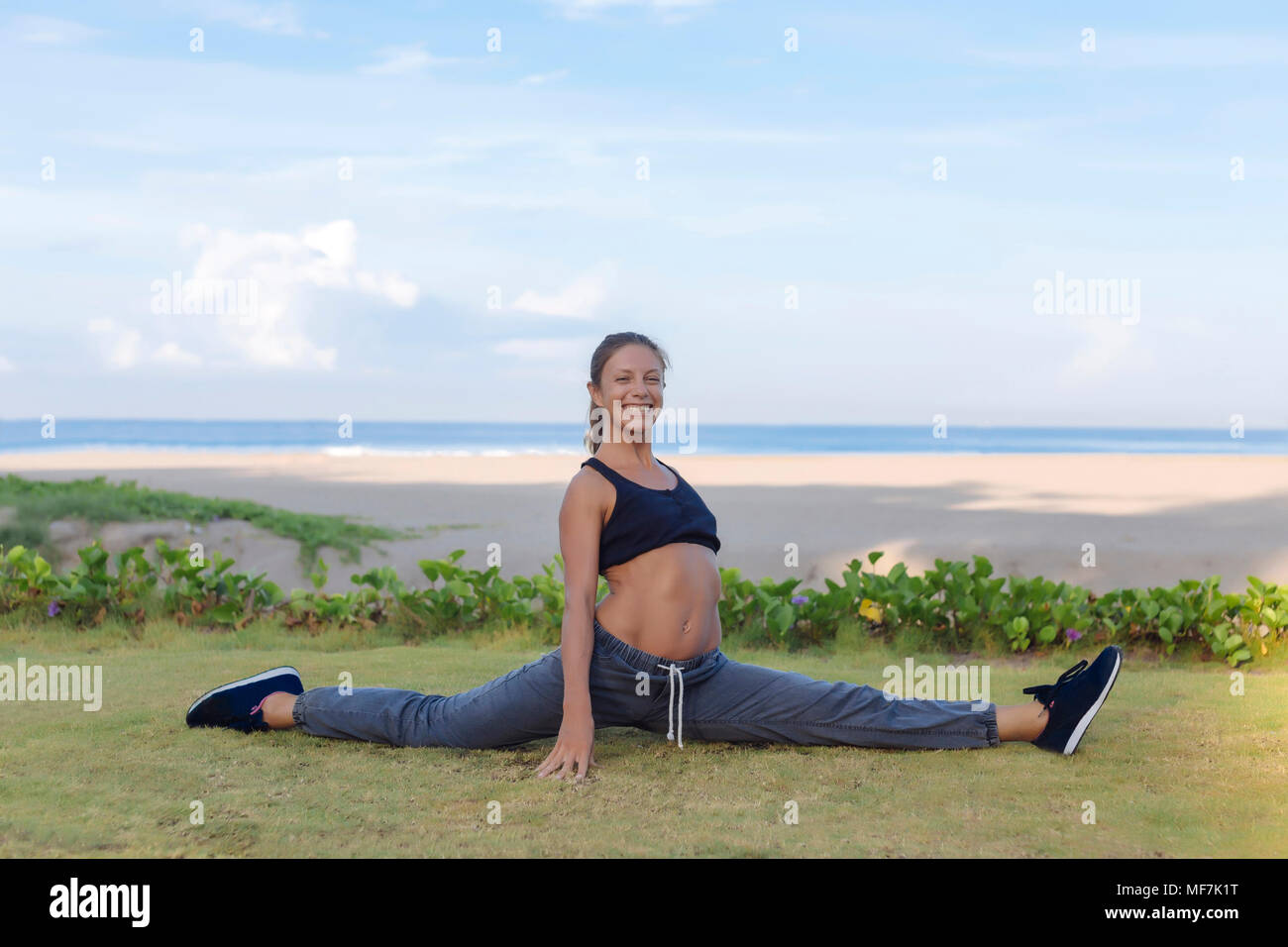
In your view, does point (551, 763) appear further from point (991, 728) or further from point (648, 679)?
point (991, 728)

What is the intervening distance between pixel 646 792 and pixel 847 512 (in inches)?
371

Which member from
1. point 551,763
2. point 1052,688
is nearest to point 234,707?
point 551,763

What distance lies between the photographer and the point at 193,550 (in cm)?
743

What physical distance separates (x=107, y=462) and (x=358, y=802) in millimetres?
22803

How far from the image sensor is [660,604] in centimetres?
393

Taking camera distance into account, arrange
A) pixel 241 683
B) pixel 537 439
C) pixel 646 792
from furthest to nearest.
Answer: pixel 537 439, pixel 241 683, pixel 646 792

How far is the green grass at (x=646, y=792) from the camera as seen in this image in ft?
10.1

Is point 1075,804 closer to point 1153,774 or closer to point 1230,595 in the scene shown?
point 1153,774

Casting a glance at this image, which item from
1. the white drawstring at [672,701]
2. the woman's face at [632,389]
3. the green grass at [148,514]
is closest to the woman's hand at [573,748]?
the white drawstring at [672,701]

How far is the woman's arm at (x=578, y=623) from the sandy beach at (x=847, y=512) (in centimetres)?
431

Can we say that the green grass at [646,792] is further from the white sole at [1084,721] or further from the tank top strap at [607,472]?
the tank top strap at [607,472]

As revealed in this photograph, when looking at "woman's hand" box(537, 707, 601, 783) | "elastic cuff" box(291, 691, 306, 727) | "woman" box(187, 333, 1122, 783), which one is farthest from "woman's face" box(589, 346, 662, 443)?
"elastic cuff" box(291, 691, 306, 727)

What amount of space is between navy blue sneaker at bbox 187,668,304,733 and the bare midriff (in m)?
1.39

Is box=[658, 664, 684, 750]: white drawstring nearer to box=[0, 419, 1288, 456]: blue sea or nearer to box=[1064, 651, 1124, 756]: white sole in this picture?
box=[1064, 651, 1124, 756]: white sole
